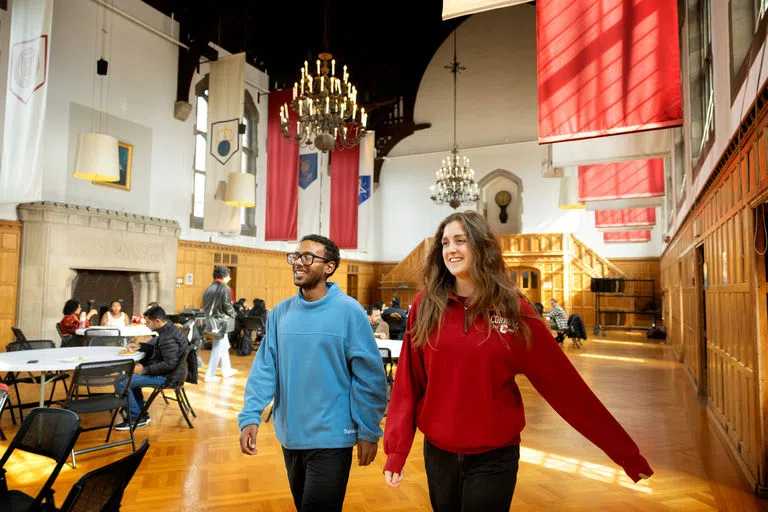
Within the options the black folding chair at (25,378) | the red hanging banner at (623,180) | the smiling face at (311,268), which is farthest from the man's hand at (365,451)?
the red hanging banner at (623,180)

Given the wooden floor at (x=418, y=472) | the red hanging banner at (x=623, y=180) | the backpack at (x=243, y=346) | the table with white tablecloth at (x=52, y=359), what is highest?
the red hanging banner at (x=623, y=180)

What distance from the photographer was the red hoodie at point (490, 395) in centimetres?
141

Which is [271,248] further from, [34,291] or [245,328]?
[34,291]

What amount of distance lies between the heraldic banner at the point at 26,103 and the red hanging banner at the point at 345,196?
6.49m

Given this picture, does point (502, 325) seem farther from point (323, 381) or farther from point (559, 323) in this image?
point (559, 323)

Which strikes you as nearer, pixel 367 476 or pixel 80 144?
pixel 367 476

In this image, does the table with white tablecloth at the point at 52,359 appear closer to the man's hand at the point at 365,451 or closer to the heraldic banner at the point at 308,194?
the man's hand at the point at 365,451

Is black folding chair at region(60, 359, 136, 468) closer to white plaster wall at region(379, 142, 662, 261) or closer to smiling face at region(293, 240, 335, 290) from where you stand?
smiling face at region(293, 240, 335, 290)

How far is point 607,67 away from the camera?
363 cm

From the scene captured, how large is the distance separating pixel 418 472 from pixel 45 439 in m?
2.38

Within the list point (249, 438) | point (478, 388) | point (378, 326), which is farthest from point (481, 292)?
point (378, 326)

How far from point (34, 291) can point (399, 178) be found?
15.0m

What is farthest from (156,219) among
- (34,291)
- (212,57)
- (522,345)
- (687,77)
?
(522,345)

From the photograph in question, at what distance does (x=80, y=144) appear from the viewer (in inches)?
312
